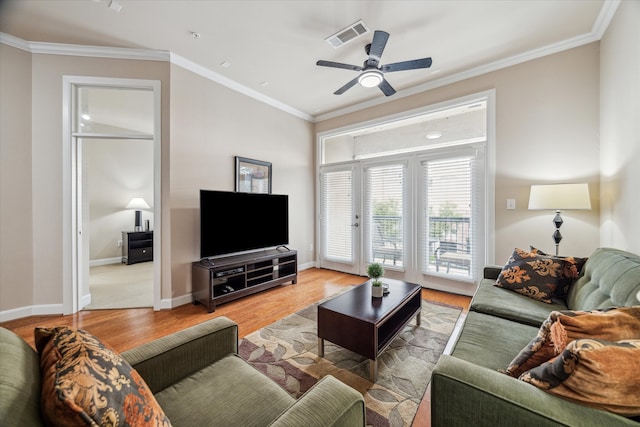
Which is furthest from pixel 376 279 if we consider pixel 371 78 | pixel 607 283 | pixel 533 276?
pixel 371 78

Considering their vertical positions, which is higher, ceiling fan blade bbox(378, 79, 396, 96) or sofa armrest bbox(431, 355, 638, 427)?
ceiling fan blade bbox(378, 79, 396, 96)

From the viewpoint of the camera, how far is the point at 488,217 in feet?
10.7

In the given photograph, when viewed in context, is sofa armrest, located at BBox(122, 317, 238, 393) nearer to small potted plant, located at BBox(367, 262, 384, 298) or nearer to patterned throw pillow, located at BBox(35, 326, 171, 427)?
patterned throw pillow, located at BBox(35, 326, 171, 427)

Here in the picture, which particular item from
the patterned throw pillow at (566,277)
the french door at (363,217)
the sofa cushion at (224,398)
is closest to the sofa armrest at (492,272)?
the patterned throw pillow at (566,277)

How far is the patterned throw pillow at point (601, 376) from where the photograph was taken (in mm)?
778

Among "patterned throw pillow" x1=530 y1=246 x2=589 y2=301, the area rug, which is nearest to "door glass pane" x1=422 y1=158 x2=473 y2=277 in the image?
the area rug

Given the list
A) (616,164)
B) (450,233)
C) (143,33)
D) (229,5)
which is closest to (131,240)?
(143,33)

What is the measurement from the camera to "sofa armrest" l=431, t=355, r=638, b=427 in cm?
80

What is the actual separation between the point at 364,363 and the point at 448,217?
2400 mm

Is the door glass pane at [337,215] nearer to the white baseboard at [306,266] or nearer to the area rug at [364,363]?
the white baseboard at [306,266]

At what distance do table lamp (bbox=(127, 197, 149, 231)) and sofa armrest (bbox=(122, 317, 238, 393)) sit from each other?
5.78 m

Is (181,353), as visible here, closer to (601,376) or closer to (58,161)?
(601,376)

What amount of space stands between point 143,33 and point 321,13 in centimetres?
183

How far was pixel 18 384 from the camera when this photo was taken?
0.60 meters
